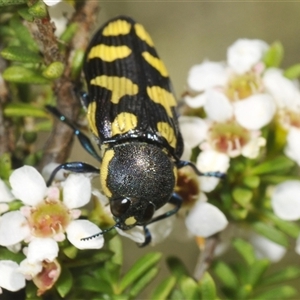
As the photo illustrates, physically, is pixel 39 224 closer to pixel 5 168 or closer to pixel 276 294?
pixel 5 168

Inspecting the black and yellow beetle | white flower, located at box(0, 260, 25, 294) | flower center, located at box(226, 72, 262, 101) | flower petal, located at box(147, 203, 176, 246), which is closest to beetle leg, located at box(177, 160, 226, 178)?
the black and yellow beetle

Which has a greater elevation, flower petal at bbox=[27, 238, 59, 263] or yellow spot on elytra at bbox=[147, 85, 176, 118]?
yellow spot on elytra at bbox=[147, 85, 176, 118]

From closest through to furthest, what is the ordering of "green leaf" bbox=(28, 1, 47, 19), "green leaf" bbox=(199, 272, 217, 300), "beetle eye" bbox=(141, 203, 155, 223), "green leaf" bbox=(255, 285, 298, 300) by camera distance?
"green leaf" bbox=(28, 1, 47, 19)
"green leaf" bbox=(199, 272, 217, 300)
"beetle eye" bbox=(141, 203, 155, 223)
"green leaf" bbox=(255, 285, 298, 300)

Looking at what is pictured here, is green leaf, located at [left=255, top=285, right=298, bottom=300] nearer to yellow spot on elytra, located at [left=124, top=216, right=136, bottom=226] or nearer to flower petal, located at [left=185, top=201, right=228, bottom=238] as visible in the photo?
flower petal, located at [left=185, top=201, right=228, bottom=238]

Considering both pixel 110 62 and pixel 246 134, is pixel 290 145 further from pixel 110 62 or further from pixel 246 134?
pixel 110 62

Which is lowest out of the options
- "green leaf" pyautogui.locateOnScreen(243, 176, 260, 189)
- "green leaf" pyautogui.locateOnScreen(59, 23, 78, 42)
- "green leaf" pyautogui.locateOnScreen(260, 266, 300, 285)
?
"green leaf" pyautogui.locateOnScreen(260, 266, 300, 285)

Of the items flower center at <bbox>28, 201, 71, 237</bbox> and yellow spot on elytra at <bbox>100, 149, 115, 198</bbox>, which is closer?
flower center at <bbox>28, 201, 71, 237</bbox>

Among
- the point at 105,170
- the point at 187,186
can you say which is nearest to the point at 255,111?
the point at 187,186

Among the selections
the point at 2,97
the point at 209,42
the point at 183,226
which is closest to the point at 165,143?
the point at 183,226
